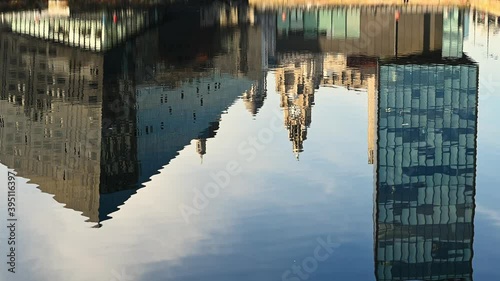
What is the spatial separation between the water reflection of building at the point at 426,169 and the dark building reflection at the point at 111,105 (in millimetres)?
8843

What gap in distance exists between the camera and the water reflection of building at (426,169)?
4306 cm

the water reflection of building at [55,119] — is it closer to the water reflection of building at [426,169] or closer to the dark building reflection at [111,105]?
the dark building reflection at [111,105]

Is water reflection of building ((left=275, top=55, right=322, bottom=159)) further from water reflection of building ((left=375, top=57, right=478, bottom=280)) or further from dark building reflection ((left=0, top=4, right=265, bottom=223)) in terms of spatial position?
water reflection of building ((left=375, top=57, right=478, bottom=280))

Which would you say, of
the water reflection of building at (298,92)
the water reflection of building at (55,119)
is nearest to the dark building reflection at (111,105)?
the water reflection of building at (55,119)

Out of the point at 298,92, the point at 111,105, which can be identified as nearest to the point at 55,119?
the point at 111,105

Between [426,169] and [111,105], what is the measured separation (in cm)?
1794

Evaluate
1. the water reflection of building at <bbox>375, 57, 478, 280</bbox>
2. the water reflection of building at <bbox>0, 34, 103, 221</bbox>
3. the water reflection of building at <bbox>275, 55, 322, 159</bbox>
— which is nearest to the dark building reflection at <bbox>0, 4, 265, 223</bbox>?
the water reflection of building at <bbox>0, 34, 103, 221</bbox>

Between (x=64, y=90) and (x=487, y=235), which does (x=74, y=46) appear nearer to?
(x=64, y=90)

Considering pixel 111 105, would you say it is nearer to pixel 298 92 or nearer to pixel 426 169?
pixel 426 169

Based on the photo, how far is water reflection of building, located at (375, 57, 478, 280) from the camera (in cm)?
4306

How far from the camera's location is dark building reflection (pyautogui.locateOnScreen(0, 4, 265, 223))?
56459mm

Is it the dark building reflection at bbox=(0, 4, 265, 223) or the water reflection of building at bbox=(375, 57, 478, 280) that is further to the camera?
the dark building reflection at bbox=(0, 4, 265, 223)

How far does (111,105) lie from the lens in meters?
75.9

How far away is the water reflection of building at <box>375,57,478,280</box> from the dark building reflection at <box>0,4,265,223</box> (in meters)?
8.84
